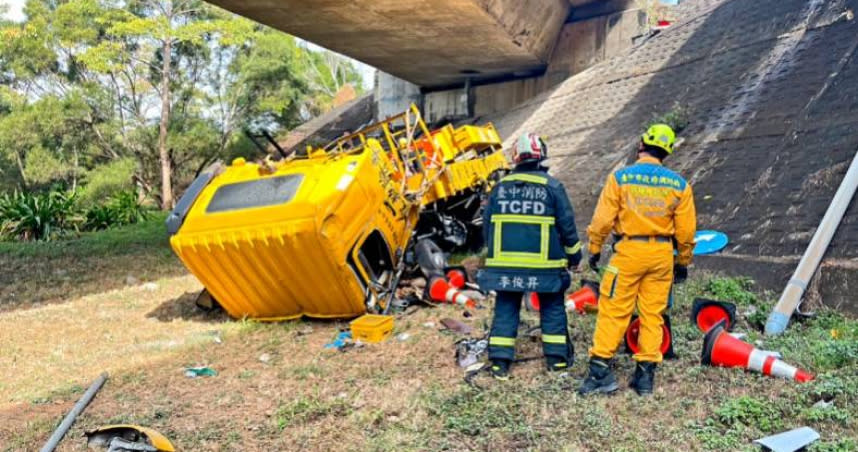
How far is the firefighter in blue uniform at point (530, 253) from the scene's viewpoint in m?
4.13

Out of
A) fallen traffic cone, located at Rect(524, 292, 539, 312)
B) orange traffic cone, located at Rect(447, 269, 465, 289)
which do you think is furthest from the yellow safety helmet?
orange traffic cone, located at Rect(447, 269, 465, 289)

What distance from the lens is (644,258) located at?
12.1ft

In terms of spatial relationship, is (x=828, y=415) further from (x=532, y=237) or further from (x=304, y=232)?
(x=304, y=232)

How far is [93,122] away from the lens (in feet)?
75.3

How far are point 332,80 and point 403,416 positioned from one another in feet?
150

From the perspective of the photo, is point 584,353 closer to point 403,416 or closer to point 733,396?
point 733,396

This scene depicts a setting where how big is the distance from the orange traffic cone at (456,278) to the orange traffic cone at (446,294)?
275 mm

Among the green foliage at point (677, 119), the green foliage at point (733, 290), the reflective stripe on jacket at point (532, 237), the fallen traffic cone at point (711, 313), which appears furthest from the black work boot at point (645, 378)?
the green foliage at point (677, 119)

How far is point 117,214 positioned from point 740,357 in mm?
14560

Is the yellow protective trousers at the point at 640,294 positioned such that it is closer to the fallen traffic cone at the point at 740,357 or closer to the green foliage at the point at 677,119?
the fallen traffic cone at the point at 740,357

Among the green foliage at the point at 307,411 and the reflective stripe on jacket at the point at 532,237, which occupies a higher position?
the reflective stripe on jacket at the point at 532,237

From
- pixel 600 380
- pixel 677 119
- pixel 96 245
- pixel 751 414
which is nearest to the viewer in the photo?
pixel 751 414

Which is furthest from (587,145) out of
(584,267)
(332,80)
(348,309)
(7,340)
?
(332,80)

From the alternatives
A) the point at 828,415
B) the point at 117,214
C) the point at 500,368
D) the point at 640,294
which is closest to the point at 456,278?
the point at 500,368
